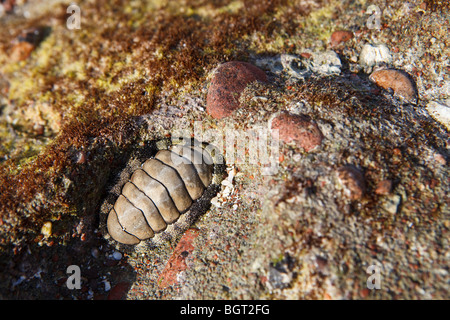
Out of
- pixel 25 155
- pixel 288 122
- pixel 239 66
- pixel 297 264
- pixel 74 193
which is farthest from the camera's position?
pixel 25 155

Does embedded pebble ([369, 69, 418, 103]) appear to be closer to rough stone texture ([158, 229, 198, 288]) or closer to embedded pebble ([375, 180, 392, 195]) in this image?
embedded pebble ([375, 180, 392, 195])

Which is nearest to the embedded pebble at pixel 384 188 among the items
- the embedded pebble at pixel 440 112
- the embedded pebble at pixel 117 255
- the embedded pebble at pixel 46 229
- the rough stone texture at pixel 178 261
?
the embedded pebble at pixel 440 112

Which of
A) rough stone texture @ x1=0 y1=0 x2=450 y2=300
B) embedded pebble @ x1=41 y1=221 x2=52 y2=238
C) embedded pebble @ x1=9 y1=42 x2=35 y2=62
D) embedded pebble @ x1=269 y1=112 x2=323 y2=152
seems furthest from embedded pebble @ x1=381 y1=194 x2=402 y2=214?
embedded pebble @ x1=9 y1=42 x2=35 y2=62

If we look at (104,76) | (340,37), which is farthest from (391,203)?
(104,76)

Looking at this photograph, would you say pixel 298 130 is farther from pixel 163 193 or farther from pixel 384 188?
pixel 163 193
